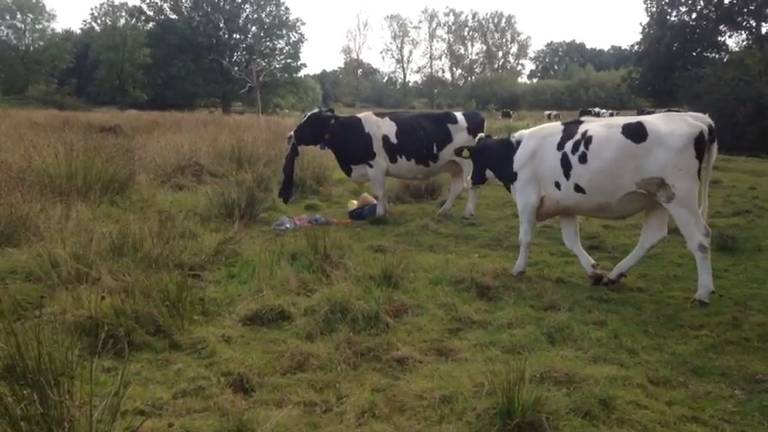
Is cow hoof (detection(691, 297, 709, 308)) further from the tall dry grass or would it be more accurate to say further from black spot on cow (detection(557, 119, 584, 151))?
the tall dry grass

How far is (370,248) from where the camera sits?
26.5ft

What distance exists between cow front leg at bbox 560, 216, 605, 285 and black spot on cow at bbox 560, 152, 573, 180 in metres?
0.63

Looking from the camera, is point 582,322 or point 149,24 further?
point 149,24

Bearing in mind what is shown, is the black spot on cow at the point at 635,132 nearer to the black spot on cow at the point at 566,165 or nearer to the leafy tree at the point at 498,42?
the black spot on cow at the point at 566,165

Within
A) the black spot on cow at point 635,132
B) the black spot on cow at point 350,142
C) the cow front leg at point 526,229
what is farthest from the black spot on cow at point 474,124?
the black spot on cow at point 635,132

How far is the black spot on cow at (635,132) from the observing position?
6023 mm

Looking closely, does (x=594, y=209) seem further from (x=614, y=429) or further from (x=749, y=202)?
(x=749, y=202)

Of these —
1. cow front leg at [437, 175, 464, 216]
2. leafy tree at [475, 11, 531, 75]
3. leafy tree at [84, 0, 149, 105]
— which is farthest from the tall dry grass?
leafy tree at [475, 11, 531, 75]

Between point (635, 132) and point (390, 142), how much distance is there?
5439 millimetres

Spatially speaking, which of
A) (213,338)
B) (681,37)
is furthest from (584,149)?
(681,37)

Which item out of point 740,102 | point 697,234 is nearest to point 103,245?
point 697,234

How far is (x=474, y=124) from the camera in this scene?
36.8ft

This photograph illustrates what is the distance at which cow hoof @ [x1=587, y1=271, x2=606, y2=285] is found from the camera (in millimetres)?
6605

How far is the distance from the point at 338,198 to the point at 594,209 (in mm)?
6882
